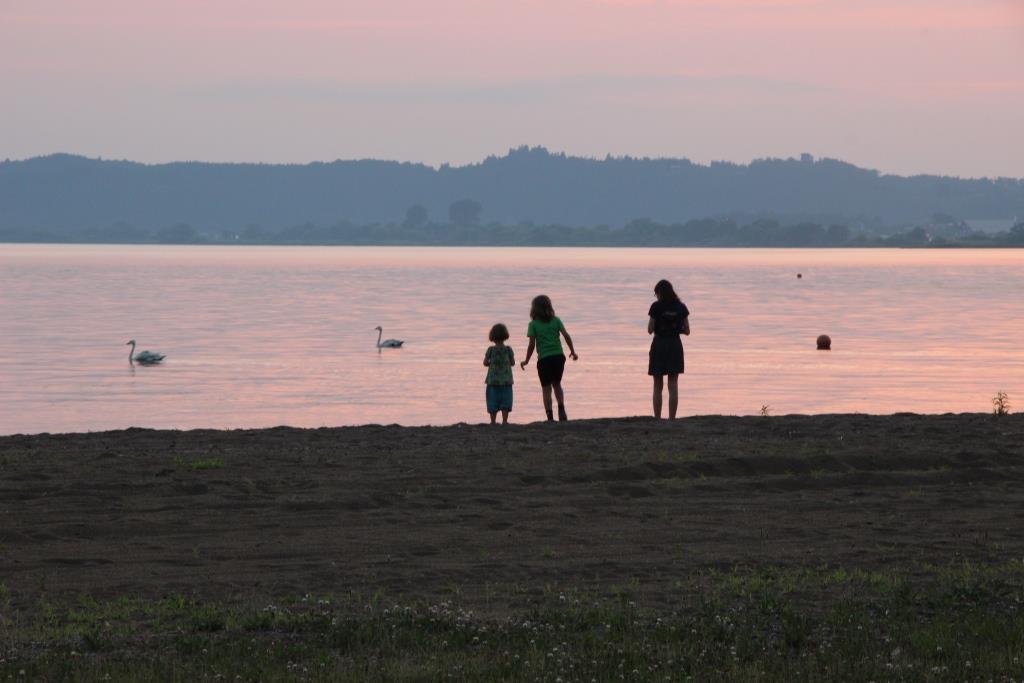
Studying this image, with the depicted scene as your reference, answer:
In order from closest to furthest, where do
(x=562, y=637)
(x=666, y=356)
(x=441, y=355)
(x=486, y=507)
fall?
1. (x=562, y=637)
2. (x=486, y=507)
3. (x=666, y=356)
4. (x=441, y=355)

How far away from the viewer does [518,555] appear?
9.61 meters

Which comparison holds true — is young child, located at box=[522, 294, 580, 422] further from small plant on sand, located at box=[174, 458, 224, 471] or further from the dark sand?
small plant on sand, located at box=[174, 458, 224, 471]

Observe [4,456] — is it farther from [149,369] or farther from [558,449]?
[149,369]

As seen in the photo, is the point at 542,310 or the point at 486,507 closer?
the point at 486,507

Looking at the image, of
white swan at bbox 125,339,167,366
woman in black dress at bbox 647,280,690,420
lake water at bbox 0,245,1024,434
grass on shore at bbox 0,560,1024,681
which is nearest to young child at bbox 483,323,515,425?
woman in black dress at bbox 647,280,690,420

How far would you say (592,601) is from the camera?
820 centimetres

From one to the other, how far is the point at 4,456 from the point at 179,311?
47.0 meters

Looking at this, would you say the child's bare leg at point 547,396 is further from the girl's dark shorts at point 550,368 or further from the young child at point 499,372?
the young child at point 499,372

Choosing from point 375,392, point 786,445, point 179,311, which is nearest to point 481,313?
point 179,311

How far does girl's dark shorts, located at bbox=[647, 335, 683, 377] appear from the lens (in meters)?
17.6

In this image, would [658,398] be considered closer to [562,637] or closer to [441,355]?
[562,637]

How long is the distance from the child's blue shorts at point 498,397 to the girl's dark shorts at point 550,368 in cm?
42

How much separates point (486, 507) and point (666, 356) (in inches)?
264

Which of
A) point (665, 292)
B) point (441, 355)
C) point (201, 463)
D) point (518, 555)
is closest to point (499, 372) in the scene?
point (665, 292)
